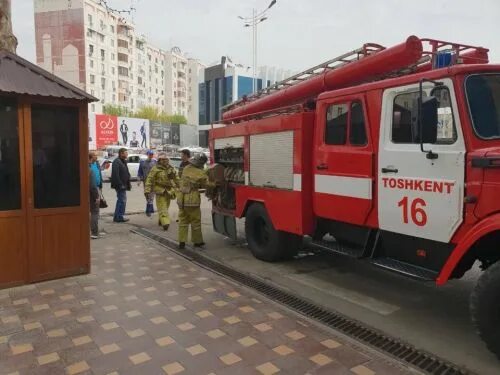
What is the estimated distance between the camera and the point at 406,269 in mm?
4312

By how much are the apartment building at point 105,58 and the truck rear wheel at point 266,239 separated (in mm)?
49789

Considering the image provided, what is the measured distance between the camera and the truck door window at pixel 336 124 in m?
5.10

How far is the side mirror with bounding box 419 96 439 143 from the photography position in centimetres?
376

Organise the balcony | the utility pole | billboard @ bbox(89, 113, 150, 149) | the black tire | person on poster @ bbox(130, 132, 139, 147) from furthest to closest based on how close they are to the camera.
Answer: the balcony, person on poster @ bbox(130, 132, 139, 147), billboard @ bbox(89, 113, 150, 149), the utility pole, the black tire

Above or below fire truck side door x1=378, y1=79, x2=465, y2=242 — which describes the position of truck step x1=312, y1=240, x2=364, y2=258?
below

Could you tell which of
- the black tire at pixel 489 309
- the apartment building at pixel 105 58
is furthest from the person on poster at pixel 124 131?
the black tire at pixel 489 309

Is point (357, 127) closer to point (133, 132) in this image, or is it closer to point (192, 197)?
point (192, 197)

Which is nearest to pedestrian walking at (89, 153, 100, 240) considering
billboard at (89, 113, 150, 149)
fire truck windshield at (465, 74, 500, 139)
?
fire truck windshield at (465, 74, 500, 139)

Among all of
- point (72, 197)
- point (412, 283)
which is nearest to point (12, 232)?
point (72, 197)

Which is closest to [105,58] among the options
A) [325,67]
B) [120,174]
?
[120,174]

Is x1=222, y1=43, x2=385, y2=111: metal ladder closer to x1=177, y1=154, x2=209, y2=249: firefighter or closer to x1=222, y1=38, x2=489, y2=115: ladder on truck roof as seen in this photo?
x1=222, y1=38, x2=489, y2=115: ladder on truck roof

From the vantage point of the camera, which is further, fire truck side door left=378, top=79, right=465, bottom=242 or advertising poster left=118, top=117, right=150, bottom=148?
advertising poster left=118, top=117, right=150, bottom=148

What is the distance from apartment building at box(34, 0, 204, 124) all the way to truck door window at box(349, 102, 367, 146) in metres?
51.3

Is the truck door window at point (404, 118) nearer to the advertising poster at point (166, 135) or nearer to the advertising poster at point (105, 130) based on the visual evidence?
the advertising poster at point (105, 130)
